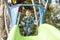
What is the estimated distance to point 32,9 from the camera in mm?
1620

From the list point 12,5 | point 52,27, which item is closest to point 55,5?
point 52,27

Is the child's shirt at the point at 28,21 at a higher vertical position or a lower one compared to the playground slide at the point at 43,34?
higher

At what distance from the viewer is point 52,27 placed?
1.59 m

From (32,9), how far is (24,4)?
2.4 inches

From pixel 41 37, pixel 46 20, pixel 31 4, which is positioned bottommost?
pixel 41 37

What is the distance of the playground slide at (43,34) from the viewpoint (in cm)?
156

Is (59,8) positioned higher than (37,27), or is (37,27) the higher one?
(59,8)

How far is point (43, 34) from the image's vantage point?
1593 mm

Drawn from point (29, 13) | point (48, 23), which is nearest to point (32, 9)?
point (29, 13)

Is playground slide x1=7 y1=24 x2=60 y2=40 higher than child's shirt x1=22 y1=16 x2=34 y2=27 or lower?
lower

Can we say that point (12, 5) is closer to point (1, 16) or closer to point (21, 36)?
point (1, 16)

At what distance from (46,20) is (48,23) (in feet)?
0.07

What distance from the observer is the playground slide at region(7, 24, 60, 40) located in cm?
156

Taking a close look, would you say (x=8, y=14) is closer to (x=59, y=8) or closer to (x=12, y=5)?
(x=12, y=5)
